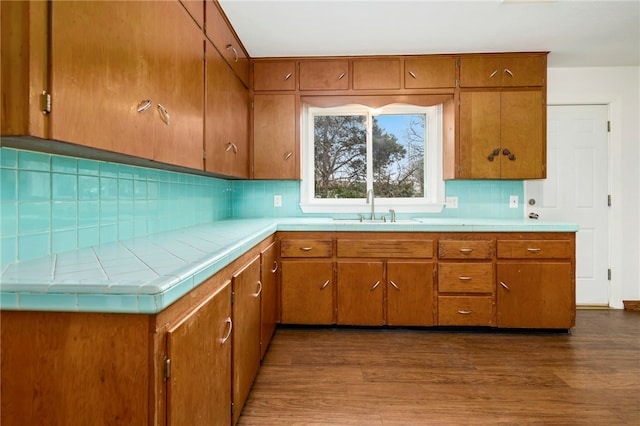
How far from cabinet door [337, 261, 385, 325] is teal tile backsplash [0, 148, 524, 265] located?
1.17m

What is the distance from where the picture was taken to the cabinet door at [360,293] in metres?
2.58

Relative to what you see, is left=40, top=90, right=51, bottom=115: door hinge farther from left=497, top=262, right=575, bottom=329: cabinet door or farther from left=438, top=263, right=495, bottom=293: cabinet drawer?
left=497, top=262, right=575, bottom=329: cabinet door

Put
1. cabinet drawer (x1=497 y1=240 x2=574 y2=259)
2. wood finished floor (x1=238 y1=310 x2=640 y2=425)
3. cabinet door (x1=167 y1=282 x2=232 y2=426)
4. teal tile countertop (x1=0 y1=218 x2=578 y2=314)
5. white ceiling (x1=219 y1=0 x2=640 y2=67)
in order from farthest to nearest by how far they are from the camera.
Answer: cabinet drawer (x1=497 y1=240 x2=574 y2=259), white ceiling (x1=219 y1=0 x2=640 y2=67), wood finished floor (x1=238 y1=310 x2=640 y2=425), cabinet door (x1=167 y1=282 x2=232 y2=426), teal tile countertop (x1=0 y1=218 x2=578 y2=314)

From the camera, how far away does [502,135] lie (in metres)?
2.81

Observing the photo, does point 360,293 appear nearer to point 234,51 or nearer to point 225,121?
point 225,121

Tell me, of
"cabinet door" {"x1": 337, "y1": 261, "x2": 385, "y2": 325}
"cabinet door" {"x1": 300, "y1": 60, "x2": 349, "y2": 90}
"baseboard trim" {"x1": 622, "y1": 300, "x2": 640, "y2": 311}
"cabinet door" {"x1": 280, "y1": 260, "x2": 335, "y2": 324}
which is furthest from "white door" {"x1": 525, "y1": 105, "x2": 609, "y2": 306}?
"cabinet door" {"x1": 280, "y1": 260, "x2": 335, "y2": 324}

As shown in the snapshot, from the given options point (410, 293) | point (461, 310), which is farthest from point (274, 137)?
point (461, 310)

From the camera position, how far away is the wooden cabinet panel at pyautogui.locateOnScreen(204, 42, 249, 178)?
1962 mm

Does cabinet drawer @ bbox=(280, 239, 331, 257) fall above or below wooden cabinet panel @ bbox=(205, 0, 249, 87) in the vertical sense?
below

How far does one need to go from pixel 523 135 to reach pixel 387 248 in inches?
59.2

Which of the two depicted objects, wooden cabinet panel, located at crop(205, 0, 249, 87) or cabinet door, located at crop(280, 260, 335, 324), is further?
cabinet door, located at crop(280, 260, 335, 324)

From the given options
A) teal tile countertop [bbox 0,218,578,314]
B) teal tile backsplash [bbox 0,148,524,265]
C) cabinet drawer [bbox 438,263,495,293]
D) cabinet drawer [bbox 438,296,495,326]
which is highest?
teal tile backsplash [bbox 0,148,524,265]

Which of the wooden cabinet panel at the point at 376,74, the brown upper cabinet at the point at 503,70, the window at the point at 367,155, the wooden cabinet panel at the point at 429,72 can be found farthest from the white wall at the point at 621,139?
the wooden cabinet panel at the point at 376,74

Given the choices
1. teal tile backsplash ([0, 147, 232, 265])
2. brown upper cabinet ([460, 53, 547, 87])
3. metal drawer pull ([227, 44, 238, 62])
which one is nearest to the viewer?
teal tile backsplash ([0, 147, 232, 265])
